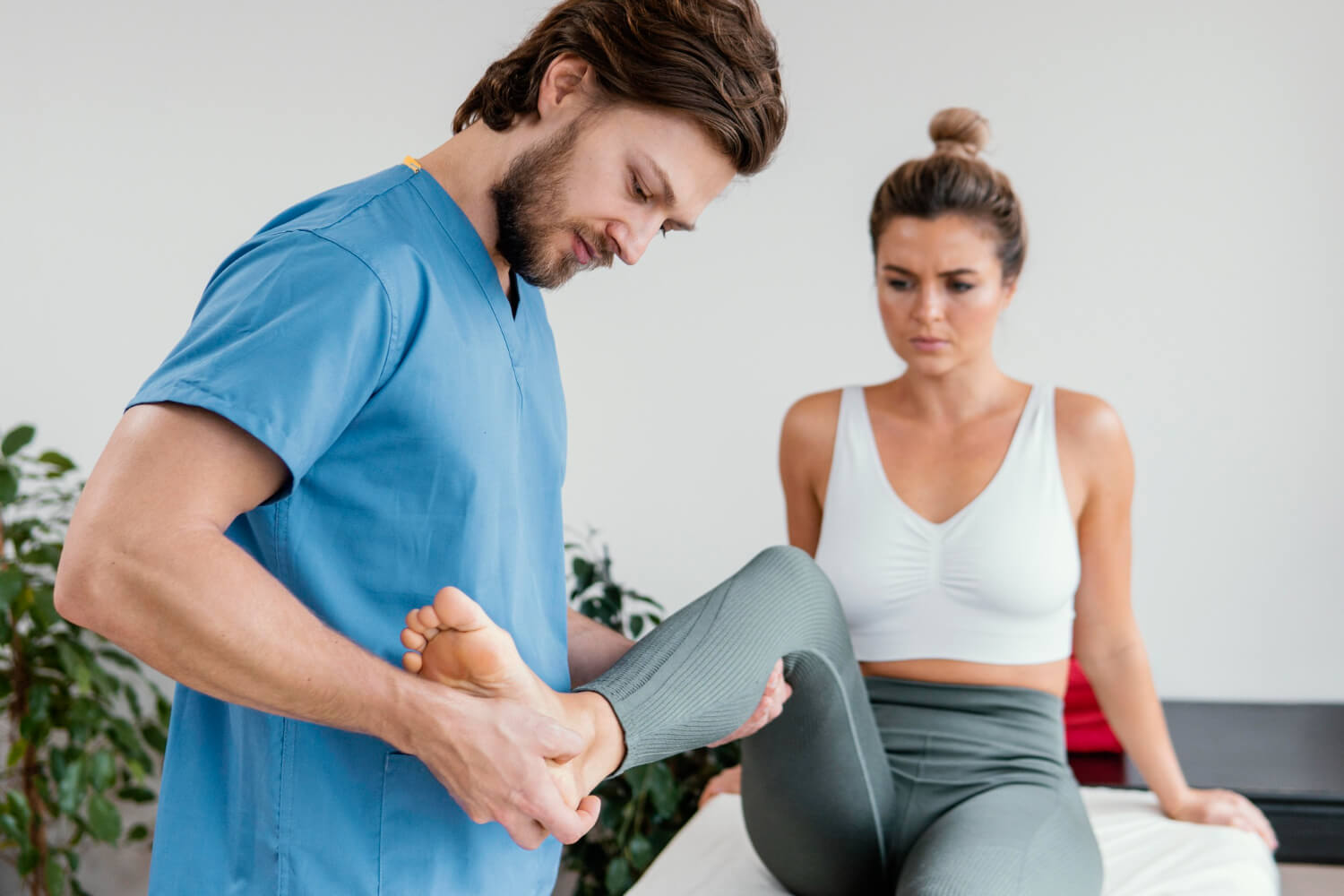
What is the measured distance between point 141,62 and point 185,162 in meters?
0.25

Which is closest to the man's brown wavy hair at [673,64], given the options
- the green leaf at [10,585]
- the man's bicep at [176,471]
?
the man's bicep at [176,471]

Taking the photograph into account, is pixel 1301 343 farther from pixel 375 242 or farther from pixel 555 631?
pixel 375 242

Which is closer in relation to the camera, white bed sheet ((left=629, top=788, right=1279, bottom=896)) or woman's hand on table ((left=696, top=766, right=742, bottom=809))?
white bed sheet ((left=629, top=788, right=1279, bottom=896))

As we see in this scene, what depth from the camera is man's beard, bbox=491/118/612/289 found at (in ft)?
3.48

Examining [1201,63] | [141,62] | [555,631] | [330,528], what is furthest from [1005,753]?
[141,62]

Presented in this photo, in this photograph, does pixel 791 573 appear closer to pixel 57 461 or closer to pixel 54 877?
pixel 57 461

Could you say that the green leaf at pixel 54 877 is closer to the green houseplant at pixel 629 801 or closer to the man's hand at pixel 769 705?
the green houseplant at pixel 629 801

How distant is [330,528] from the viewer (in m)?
0.98

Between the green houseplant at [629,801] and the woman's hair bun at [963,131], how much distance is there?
1088 mm

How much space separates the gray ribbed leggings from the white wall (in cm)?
104

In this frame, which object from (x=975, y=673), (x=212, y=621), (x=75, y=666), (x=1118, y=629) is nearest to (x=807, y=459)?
(x=975, y=673)

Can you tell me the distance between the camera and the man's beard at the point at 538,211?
106 cm

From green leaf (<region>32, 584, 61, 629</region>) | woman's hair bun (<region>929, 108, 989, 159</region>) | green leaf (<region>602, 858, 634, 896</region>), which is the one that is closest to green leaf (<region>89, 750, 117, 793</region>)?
green leaf (<region>32, 584, 61, 629</region>)

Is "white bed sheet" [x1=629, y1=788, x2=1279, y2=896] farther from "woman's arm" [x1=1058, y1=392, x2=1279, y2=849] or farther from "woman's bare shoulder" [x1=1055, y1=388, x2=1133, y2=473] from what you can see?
"woman's bare shoulder" [x1=1055, y1=388, x2=1133, y2=473]
